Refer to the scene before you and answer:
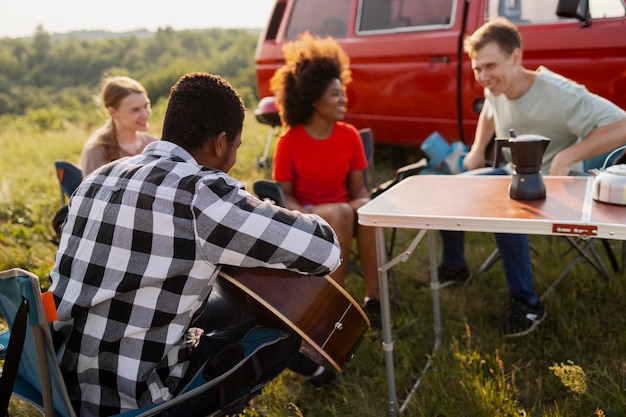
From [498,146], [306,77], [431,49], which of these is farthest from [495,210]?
[431,49]

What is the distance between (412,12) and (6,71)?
4750 centimetres

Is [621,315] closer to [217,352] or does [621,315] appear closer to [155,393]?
[217,352]

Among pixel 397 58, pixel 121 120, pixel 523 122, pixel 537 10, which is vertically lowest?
pixel 523 122

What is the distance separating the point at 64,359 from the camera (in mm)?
1731

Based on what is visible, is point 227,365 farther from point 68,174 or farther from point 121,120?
point 121,120

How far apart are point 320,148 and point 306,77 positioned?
0.42 m

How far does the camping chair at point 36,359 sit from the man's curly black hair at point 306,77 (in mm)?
1793

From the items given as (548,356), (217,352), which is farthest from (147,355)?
(548,356)

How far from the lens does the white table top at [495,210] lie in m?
1.89

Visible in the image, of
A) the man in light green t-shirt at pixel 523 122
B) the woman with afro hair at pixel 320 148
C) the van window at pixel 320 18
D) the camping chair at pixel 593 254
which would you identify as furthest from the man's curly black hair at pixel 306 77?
the van window at pixel 320 18

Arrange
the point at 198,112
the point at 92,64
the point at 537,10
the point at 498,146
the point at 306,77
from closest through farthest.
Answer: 1. the point at 198,112
2. the point at 498,146
3. the point at 306,77
4. the point at 537,10
5. the point at 92,64

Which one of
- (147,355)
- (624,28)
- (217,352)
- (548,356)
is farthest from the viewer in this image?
(624,28)

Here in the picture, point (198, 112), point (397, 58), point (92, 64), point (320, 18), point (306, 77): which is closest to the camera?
point (198, 112)

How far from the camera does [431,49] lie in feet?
16.3
